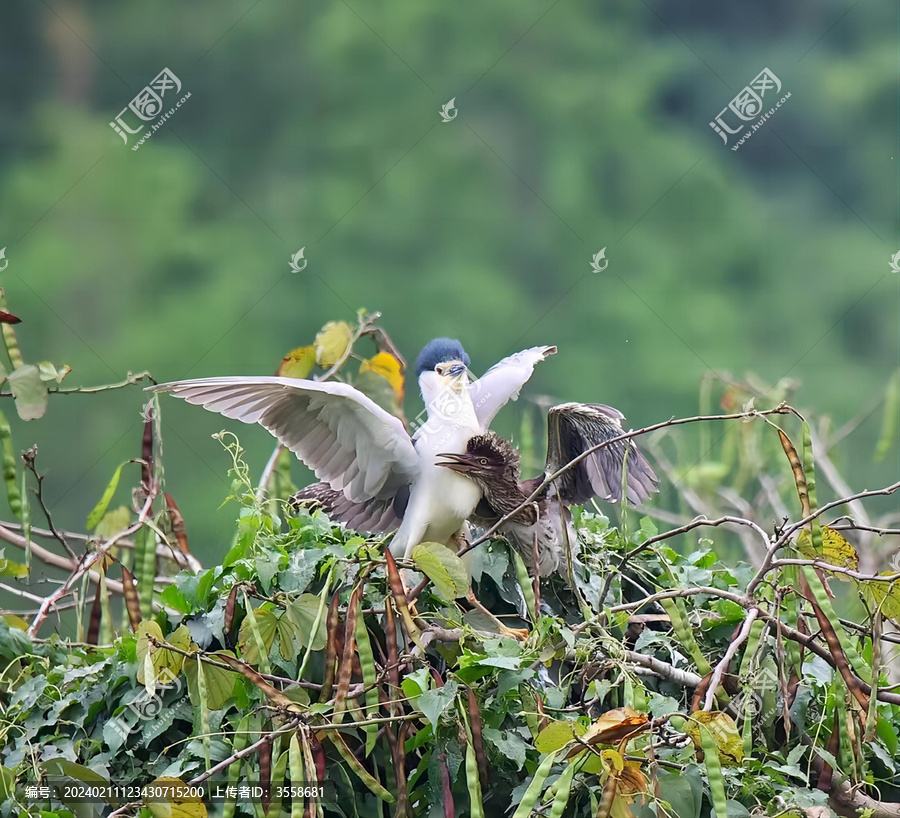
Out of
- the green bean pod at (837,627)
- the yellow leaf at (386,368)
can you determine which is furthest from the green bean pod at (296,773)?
the yellow leaf at (386,368)

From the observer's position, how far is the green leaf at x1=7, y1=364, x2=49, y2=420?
1.26 meters

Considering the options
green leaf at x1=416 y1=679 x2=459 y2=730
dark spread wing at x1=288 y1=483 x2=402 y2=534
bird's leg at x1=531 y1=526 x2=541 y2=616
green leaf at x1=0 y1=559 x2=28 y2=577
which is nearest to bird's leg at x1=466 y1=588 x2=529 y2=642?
bird's leg at x1=531 y1=526 x2=541 y2=616

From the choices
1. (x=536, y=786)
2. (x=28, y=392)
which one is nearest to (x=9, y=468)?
(x=28, y=392)

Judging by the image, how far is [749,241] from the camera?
4188 millimetres

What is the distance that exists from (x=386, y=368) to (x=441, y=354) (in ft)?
0.65

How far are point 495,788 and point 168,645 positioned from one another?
16.0 inches

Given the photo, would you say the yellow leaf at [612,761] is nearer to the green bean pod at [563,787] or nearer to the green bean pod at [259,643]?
the green bean pod at [563,787]

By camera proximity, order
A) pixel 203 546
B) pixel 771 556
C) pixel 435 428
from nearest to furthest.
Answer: pixel 771 556 → pixel 435 428 → pixel 203 546

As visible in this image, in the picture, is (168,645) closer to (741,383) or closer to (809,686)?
(809,686)

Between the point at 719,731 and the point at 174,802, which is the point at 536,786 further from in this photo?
the point at 174,802

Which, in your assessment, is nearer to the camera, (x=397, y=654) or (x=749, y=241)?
(x=397, y=654)

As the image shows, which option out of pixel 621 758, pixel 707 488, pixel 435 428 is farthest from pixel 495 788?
pixel 707 488

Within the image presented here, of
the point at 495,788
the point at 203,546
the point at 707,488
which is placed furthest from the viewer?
the point at 203,546

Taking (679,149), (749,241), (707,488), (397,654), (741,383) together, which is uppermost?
(679,149)
